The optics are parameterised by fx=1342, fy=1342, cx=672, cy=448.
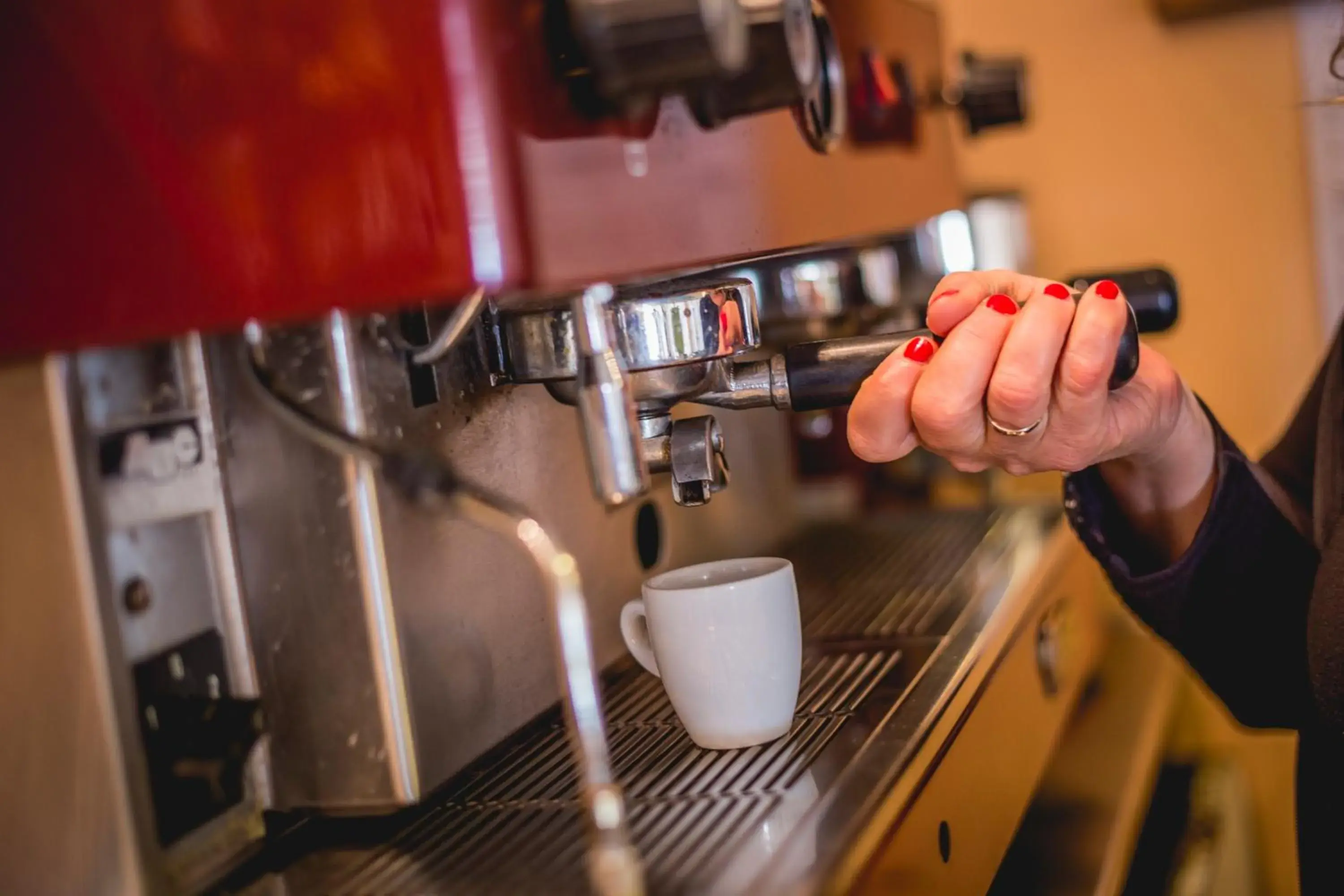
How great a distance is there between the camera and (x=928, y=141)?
3.63 feet

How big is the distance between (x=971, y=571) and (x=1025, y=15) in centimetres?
101

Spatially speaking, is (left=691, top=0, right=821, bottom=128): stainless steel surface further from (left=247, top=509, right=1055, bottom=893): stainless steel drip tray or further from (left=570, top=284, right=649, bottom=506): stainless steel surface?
(left=247, top=509, right=1055, bottom=893): stainless steel drip tray

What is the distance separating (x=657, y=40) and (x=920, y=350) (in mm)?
208

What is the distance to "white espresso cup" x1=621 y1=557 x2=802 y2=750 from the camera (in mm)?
662

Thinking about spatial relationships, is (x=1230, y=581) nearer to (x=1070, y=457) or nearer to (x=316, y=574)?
(x=1070, y=457)

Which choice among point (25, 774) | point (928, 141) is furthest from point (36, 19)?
point (928, 141)

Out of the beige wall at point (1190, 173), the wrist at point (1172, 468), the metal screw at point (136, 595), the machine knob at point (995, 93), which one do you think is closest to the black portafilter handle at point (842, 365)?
the wrist at point (1172, 468)

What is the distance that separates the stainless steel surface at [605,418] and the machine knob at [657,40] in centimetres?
9

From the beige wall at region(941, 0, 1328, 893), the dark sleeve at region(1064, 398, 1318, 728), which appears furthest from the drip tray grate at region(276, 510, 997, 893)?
the beige wall at region(941, 0, 1328, 893)

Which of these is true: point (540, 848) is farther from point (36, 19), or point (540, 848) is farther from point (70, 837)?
point (36, 19)

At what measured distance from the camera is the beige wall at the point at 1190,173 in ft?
5.42

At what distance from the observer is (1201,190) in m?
1.69

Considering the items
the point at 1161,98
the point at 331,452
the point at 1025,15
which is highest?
the point at 1025,15

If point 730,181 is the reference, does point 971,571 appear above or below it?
below
